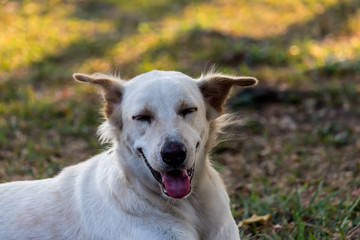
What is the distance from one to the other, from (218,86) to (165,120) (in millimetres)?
658

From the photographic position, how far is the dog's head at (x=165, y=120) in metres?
3.72

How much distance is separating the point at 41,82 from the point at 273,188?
18.1 feet

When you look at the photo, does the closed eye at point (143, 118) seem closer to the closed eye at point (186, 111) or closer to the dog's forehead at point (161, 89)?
the dog's forehead at point (161, 89)

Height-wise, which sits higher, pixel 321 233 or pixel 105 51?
pixel 105 51

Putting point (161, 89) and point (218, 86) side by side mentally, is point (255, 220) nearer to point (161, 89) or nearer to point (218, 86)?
point (218, 86)

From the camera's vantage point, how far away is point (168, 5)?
52.4ft

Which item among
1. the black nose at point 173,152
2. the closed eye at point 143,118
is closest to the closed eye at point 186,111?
the closed eye at point 143,118

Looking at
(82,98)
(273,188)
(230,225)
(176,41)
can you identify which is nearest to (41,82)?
(82,98)

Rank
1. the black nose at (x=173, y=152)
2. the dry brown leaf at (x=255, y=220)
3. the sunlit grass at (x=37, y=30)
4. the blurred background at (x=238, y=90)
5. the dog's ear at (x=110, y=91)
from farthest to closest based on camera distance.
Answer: the sunlit grass at (x=37, y=30), the blurred background at (x=238, y=90), the dry brown leaf at (x=255, y=220), the dog's ear at (x=110, y=91), the black nose at (x=173, y=152)

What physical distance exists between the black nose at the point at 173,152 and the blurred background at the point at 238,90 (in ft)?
5.00

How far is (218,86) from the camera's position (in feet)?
14.1

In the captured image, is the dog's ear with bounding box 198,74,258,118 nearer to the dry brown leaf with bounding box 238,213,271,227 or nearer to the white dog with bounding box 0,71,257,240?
the white dog with bounding box 0,71,257,240

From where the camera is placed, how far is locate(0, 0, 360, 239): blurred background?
5855mm

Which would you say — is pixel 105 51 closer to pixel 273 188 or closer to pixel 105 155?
pixel 273 188
